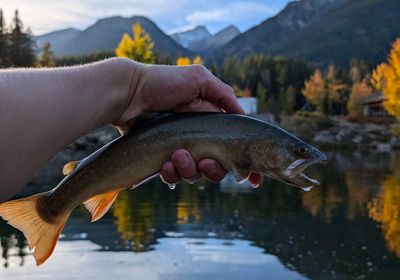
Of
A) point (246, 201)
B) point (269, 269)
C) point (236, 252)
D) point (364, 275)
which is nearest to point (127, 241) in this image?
point (236, 252)

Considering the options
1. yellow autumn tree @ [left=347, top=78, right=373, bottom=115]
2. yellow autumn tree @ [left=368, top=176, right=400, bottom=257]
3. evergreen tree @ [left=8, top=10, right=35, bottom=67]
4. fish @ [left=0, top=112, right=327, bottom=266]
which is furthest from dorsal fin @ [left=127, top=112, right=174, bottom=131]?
yellow autumn tree @ [left=347, top=78, right=373, bottom=115]

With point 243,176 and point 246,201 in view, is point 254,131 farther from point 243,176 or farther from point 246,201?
point 246,201

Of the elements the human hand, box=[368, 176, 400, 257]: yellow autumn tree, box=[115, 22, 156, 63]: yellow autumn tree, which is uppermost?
box=[115, 22, 156, 63]: yellow autumn tree

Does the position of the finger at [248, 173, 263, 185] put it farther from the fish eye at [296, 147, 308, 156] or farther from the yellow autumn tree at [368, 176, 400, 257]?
the yellow autumn tree at [368, 176, 400, 257]

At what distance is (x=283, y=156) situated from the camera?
376 centimetres

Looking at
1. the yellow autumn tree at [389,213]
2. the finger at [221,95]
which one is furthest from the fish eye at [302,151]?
the yellow autumn tree at [389,213]

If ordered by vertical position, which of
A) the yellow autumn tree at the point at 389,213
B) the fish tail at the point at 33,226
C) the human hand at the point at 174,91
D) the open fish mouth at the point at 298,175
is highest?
the human hand at the point at 174,91

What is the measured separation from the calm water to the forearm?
329 inches

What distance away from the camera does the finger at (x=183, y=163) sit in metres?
3.88

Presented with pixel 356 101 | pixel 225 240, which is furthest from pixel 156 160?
pixel 356 101

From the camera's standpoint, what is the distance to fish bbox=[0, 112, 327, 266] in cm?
374

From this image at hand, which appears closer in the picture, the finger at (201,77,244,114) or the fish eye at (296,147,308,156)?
the fish eye at (296,147,308,156)

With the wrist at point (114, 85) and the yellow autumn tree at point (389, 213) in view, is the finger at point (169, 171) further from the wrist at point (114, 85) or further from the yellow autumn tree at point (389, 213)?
the yellow autumn tree at point (389, 213)

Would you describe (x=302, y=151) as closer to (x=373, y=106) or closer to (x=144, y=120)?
(x=144, y=120)
